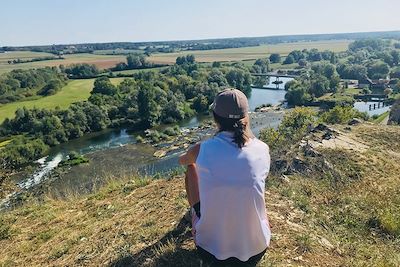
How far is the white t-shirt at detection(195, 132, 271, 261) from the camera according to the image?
10.8 ft

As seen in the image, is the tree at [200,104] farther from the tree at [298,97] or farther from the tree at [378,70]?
the tree at [378,70]

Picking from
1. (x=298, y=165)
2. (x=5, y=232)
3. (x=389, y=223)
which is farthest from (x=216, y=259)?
(x=298, y=165)

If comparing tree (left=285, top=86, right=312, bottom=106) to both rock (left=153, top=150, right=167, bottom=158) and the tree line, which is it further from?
rock (left=153, top=150, right=167, bottom=158)

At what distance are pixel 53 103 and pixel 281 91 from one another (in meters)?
48.8

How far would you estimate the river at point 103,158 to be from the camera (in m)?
30.7

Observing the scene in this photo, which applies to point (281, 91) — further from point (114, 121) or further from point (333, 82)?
point (114, 121)

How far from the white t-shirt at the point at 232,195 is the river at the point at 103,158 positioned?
20.1 meters

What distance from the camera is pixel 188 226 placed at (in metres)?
4.84

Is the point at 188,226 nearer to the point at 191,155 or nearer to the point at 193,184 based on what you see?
the point at 193,184

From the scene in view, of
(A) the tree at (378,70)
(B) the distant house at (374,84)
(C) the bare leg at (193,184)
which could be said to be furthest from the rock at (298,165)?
(A) the tree at (378,70)

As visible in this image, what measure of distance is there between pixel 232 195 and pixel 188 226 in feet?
5.54

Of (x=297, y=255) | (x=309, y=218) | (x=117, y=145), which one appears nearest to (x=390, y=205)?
(x=309, y=218)

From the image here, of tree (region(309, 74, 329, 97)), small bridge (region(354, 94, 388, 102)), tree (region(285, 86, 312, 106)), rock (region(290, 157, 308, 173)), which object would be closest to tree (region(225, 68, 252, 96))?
tree (region(309, 74, 329, 97))

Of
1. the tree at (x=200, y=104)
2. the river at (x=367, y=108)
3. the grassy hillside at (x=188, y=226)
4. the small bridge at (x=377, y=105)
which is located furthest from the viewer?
the small bridge at (x=377, y=105)
